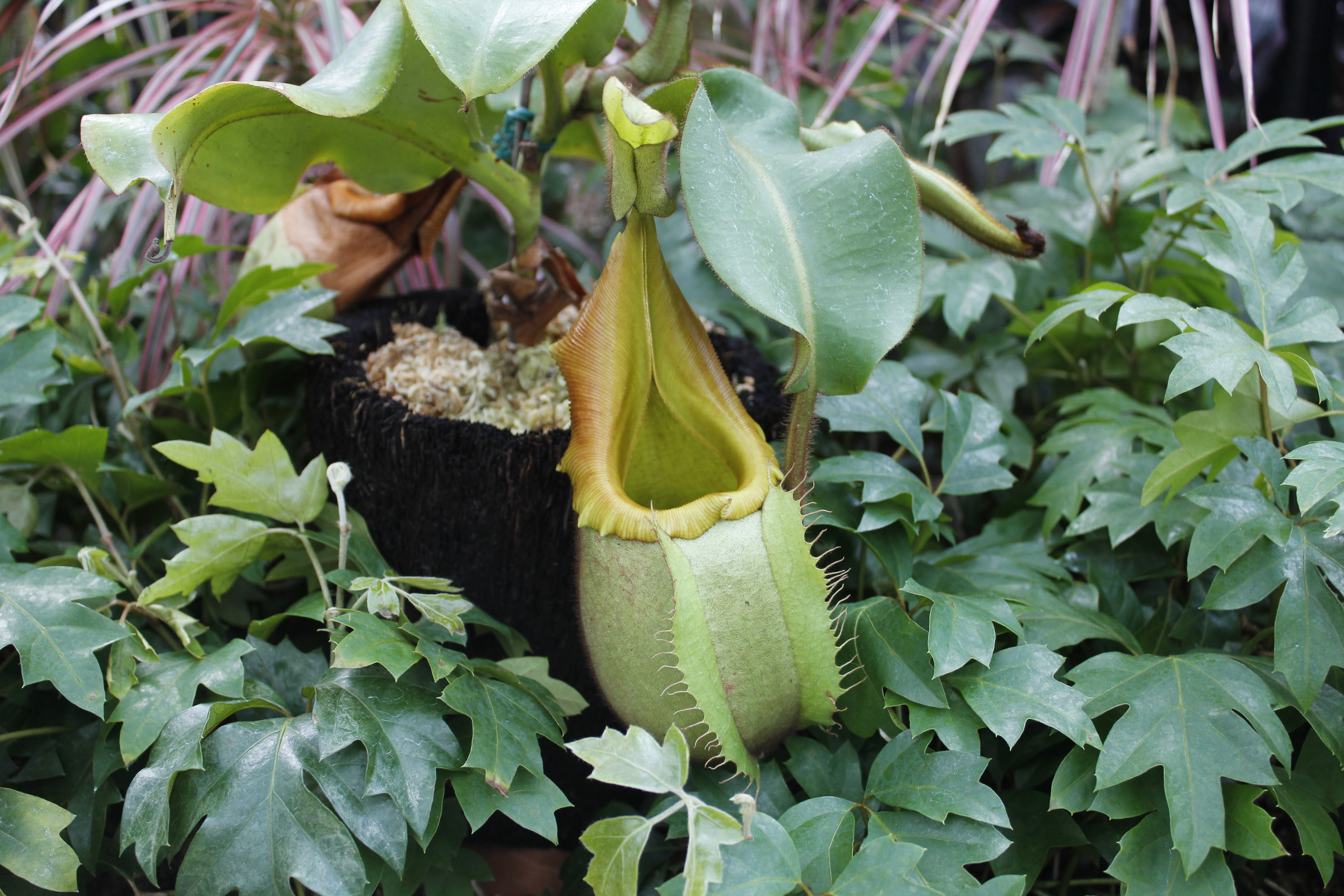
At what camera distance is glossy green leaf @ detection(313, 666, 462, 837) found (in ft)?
2.20

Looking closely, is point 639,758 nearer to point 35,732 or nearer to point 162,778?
point 162,778

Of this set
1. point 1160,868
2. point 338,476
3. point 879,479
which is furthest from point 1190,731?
point 338,476

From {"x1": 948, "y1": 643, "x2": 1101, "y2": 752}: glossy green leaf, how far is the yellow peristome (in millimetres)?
254

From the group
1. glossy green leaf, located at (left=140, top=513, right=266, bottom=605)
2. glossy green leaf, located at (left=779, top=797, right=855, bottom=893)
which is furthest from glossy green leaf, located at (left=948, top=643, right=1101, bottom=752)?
glossy green leaf, located at (left=140, top=513, right=266, bottom=605)

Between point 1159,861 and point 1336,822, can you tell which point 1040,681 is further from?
point 1336,822

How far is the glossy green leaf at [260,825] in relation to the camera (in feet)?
2.13

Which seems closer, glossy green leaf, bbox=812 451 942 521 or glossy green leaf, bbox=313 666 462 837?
glossy green leaf, bbox=313 666 462 837

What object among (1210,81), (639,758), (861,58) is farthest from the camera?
(861,58)

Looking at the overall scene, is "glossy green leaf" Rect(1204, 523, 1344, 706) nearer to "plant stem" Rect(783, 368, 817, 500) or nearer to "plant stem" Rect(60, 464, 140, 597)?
"plant stem" Rect(783, 368, 817, 500)

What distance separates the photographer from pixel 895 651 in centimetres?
76

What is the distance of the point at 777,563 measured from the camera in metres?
0.70

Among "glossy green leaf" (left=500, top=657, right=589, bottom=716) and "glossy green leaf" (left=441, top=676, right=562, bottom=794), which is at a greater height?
"glossy green leaf" (left=441, top=676, right=562, bottom=794)

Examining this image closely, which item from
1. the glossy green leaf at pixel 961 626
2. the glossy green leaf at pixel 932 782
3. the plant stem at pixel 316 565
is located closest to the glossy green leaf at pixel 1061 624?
the glossy green leaf at pixel 961 626

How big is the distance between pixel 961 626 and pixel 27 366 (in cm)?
101
